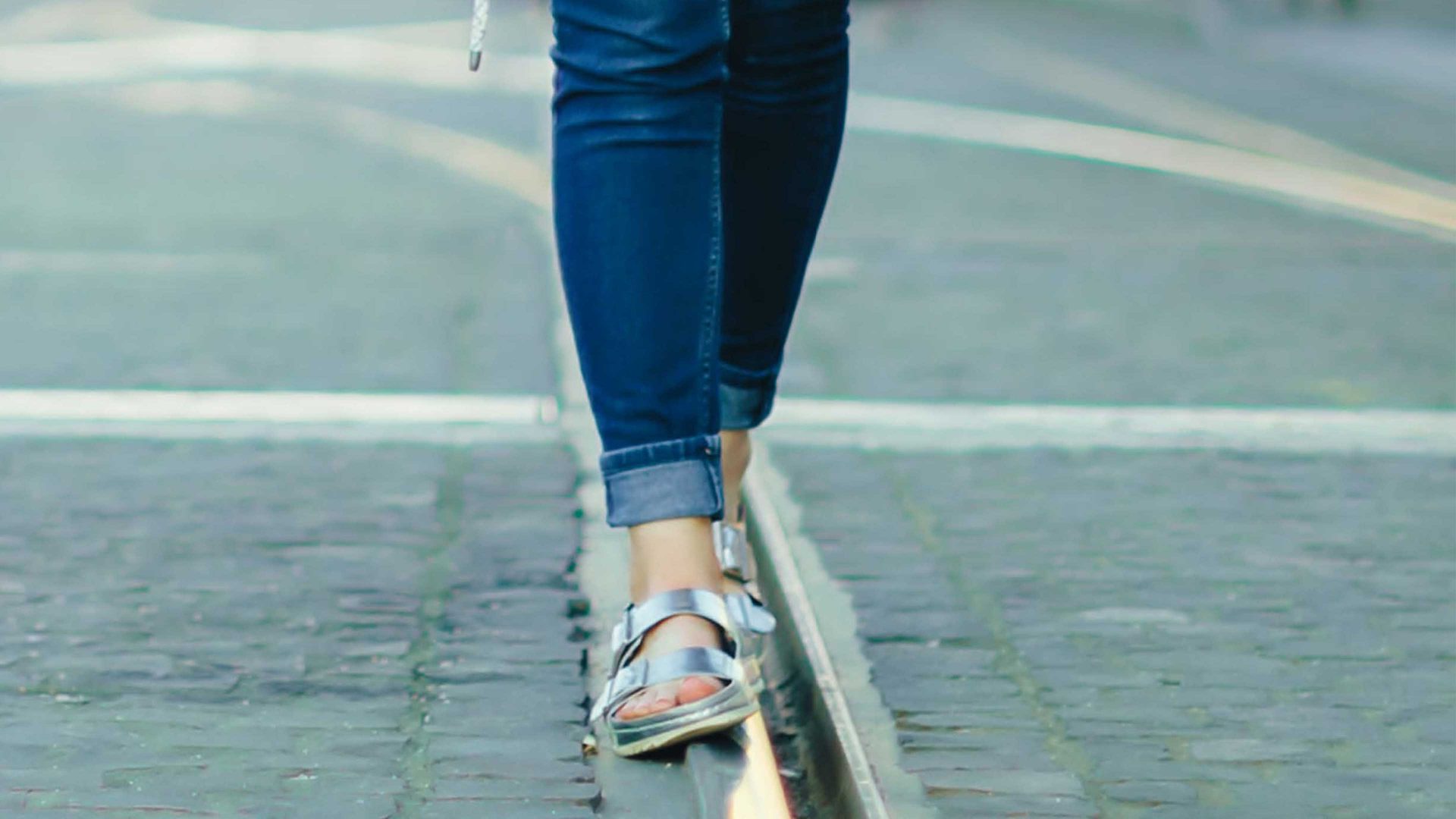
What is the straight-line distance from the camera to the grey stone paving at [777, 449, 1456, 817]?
2166mm

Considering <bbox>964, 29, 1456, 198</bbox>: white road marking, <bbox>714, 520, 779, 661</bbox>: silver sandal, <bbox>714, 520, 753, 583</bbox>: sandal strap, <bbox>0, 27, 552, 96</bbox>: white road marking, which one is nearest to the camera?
<bbox>714, 520, 779, 661</bbox>: silver sandal

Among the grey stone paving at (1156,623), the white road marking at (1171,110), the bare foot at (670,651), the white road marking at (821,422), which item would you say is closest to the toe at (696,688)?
the bare foot at (670,651)

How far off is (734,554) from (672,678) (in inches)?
16.7

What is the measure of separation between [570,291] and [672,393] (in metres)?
0.16

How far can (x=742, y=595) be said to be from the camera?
2.42m

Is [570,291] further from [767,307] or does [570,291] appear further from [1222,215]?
[1222,215]

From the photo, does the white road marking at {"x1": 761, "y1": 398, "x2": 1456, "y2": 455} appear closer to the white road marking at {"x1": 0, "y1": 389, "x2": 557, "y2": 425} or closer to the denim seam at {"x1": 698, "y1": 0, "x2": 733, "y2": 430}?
the white road marking at {"x1": 0, "y1": 389, "x2": 557, "y2": 425}

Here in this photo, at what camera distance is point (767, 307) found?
102 inches

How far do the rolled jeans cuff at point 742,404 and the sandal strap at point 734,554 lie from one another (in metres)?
0.13

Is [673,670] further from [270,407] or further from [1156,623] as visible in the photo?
[270,407]

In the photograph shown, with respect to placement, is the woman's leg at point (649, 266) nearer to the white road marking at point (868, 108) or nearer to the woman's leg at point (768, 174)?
the woman's leg at point (768, 174)

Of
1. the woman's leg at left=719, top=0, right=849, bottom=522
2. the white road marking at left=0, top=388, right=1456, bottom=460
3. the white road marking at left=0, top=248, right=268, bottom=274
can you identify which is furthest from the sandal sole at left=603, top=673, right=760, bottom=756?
the white road marking at left=0, top=248, right=268, bottom=274

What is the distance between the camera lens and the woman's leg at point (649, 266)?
2.19 meters

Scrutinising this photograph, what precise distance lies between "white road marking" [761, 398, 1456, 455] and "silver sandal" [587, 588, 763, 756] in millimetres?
1380
